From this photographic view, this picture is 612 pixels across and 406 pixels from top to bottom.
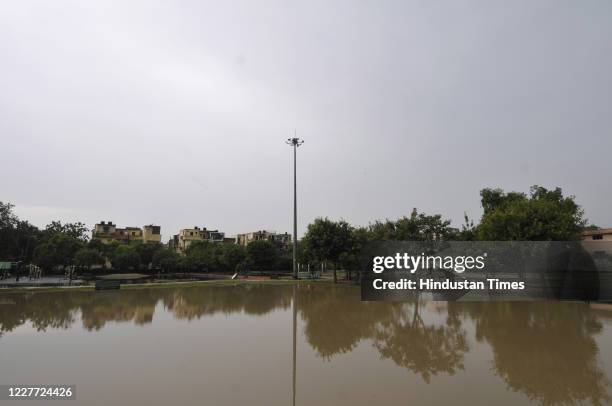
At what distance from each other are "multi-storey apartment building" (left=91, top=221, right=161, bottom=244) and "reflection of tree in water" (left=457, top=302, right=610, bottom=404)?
292 ft

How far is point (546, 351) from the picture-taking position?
38.5 ft

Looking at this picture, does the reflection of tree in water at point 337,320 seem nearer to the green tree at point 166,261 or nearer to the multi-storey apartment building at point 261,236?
the green tree at point 166,261

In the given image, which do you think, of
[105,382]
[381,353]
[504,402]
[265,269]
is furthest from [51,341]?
[265,269]

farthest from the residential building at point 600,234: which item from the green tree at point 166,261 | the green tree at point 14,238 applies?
the green tree at point 14,238

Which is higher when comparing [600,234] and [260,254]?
[600,234]

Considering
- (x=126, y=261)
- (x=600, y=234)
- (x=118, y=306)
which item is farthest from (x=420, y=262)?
(x=600, y=234)

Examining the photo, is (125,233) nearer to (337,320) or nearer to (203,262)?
(203,262)

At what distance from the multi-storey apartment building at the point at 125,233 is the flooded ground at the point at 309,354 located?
7728cm

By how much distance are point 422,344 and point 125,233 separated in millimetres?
96478

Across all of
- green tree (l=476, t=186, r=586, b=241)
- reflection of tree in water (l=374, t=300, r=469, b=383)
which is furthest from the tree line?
reflection of tree in water (l=374, t=300, r=469, b=383)

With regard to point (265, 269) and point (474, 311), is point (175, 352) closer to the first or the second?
point (474, 311)

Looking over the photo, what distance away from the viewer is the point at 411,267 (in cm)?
2964

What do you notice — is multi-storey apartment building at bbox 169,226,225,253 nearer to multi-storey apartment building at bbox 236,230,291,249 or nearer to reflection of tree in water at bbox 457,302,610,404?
multi-storey apartment building at bbox 236,230,291,249

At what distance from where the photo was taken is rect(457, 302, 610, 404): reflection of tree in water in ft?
27.9
